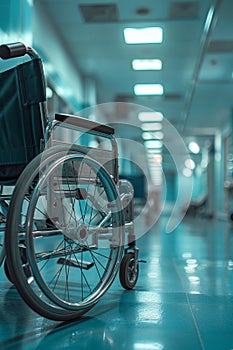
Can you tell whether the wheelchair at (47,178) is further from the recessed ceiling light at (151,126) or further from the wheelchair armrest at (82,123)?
the recessed ceiling light at (151,126)

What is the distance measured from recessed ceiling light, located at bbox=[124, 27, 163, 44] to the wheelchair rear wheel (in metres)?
4.23

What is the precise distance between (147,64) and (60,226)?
19.5 feet

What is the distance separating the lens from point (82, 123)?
153 cm

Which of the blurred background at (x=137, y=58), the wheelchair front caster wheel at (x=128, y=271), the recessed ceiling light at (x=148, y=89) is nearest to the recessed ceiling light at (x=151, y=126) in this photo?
the blurred background at (x=137, y=58)

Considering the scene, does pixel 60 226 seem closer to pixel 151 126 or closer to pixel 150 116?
pixel 150 116

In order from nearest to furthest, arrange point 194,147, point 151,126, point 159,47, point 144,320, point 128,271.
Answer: point 144,320, point 128,271, point 159,47, point 151,126, point 194,147

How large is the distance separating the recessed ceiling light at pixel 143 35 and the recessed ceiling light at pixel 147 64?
787 mm

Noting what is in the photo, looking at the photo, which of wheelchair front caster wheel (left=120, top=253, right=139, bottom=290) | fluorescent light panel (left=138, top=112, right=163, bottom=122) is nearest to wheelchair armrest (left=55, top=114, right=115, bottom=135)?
wheelchair front caster wheel (left=120, top=253, right=139, bottom=290)

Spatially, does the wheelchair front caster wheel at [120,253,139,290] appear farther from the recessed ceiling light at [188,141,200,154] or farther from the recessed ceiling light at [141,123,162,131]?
the recessed ceiling light at [188,141,200,154]

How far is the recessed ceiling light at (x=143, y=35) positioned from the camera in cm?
556

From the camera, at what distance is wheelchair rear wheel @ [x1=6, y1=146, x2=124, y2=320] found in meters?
1.14

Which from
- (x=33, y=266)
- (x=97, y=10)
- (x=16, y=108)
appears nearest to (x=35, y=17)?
(x=97, y=10)

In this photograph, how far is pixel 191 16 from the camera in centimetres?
509

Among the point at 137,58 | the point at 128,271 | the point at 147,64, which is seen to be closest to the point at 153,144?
the point at 147,64
